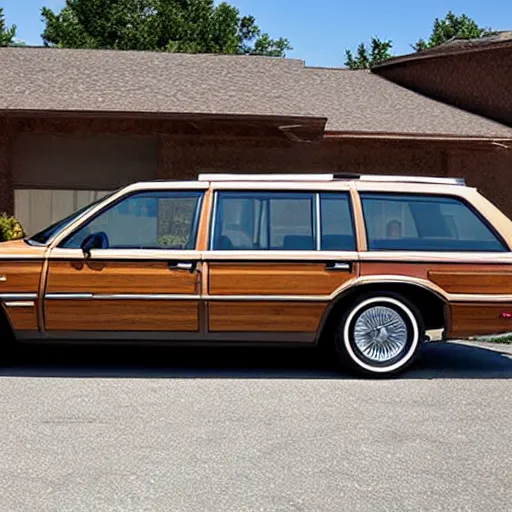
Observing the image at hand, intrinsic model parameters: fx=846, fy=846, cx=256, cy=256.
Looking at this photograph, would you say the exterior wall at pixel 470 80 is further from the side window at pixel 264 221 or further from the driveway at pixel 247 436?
the side window at pixel 264 221

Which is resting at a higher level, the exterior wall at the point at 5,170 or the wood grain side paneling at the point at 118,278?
the exterior wall at the point at 5,170

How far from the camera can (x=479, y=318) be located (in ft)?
24.4

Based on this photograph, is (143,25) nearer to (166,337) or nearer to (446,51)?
(446,51)

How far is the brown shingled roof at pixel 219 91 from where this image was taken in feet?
46.1

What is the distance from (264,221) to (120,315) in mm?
1505

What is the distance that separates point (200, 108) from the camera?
1391 cm

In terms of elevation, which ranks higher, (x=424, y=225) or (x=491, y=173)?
(x=491, y=173)

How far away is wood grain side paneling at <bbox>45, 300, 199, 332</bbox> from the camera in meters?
7.26

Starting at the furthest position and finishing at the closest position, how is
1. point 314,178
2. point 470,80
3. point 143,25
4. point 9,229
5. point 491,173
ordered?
point 143,25 < point 470,80 < point 491,173 < point 9,229 < point 314,178

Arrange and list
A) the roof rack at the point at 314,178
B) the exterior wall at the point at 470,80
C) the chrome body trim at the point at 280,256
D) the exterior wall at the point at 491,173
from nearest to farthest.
Result: the chrome body trim at the point at 280,256, the roof rack at the point at 314,178, the exterior wall at the point at 491,173, the exterior wall at the point at 470,80

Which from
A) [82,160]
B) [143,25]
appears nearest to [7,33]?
[143,25]

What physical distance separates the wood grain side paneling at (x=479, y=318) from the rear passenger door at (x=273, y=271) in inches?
39.2

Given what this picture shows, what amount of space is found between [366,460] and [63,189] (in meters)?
11.2

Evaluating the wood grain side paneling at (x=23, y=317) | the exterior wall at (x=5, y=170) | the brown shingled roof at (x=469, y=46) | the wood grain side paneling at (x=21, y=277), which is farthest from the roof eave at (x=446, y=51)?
the wood grain side paneling at (x=23, y=317)
